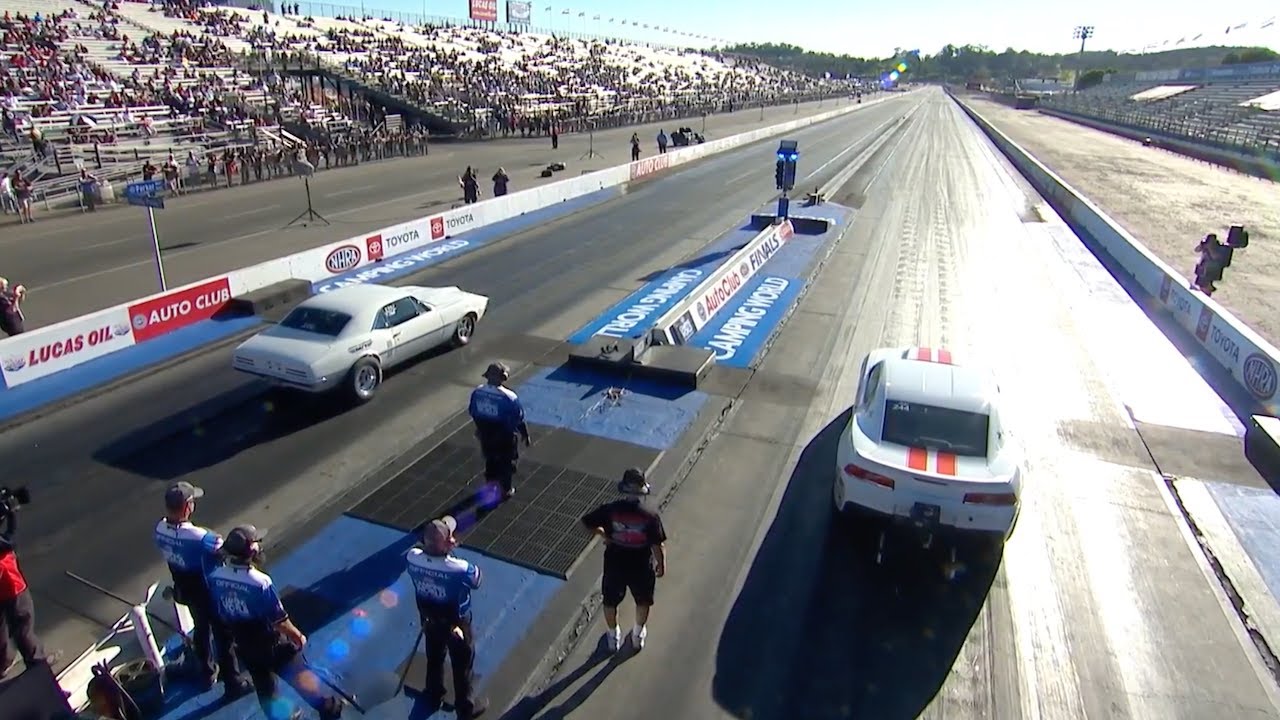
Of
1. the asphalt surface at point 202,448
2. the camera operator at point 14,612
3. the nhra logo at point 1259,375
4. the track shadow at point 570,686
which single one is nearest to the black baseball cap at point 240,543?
the camera operator at point 14,612

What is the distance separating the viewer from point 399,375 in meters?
12.6

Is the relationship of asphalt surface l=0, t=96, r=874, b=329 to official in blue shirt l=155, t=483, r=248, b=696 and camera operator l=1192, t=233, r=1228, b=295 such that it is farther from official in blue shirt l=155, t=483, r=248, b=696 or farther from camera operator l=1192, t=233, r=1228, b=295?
camera operator l=1192, t=233, r=1228, b=295

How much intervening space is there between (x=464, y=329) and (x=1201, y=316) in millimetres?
14511

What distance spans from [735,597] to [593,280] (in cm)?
1245

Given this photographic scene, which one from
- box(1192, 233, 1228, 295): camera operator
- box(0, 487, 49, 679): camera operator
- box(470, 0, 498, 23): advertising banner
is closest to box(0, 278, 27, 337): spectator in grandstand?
box(0, 487, 49, 679): camera operator

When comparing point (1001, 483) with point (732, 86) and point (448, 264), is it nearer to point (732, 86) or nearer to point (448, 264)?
point (448, 264)

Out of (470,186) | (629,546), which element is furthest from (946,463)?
(470,186)

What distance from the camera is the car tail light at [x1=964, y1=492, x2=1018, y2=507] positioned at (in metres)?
6.98

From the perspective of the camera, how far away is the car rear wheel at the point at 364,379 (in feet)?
36.6

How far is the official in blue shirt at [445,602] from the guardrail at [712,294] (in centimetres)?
810

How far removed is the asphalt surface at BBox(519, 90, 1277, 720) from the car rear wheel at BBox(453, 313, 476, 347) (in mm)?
5271

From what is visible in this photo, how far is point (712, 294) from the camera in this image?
15.9 m

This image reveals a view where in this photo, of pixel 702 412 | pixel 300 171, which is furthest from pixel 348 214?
pixel 702 412

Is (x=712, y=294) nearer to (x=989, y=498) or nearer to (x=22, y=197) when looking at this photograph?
(x=989, y=498)
